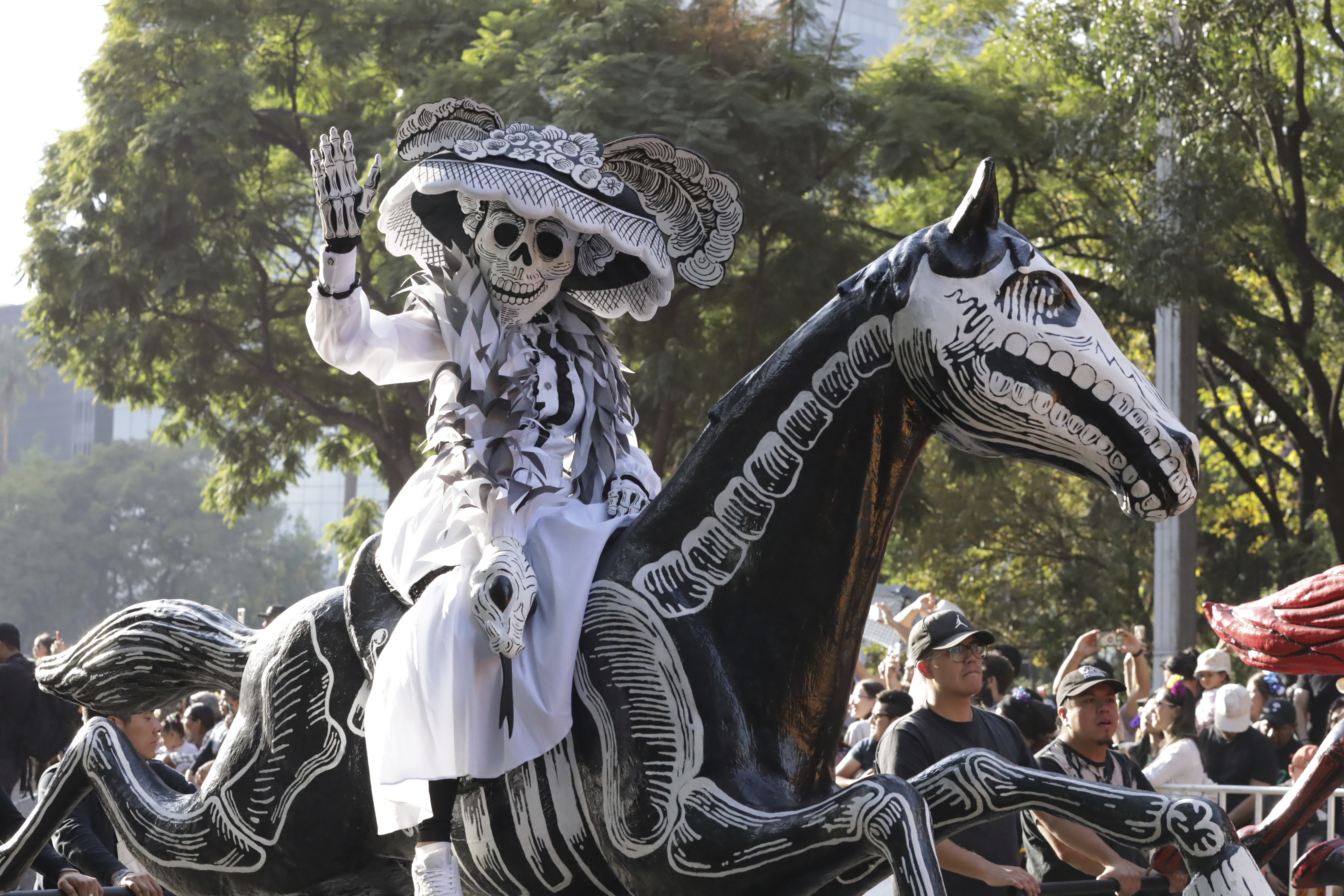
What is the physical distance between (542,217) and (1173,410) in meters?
13.9

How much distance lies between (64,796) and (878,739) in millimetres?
4583

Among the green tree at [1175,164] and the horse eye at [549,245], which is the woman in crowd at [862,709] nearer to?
the horse eye at [549,245]

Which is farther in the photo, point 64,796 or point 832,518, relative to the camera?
point 64,796

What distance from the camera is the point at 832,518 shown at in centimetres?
373

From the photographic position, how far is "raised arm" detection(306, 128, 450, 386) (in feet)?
13.3

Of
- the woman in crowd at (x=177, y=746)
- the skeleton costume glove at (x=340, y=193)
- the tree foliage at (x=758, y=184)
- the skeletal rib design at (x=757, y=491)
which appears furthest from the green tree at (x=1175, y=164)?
the skeleton costume glove at (x=340, y=193)

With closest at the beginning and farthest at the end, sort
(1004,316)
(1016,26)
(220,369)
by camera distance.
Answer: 1. (1004,316)
2. (1016,26)
3. (220,369)

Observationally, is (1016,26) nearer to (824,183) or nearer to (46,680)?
(824,183)

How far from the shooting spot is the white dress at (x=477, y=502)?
3756 mm

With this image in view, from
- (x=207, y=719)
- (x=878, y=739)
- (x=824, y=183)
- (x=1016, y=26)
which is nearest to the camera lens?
(x=878, y=739)

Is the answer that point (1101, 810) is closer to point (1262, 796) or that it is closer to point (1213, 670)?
point (1262, 796)

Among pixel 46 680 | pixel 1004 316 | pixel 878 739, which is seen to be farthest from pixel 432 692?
pixel 878 739

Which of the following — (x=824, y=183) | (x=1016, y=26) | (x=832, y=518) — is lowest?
(x=832, y=518)

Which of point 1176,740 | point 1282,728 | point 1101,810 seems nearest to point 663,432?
point 1282,728
